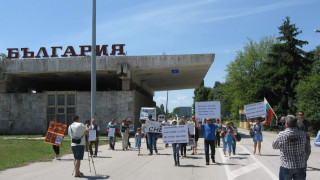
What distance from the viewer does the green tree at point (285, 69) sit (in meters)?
41.1

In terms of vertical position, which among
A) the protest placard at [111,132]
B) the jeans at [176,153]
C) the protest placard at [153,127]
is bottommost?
the jeans at [176,153]

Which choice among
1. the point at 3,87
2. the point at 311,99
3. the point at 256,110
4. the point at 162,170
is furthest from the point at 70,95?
the point at 162,170

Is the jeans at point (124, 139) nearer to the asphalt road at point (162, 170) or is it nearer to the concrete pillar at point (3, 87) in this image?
the asphalt road at point (162, 170)

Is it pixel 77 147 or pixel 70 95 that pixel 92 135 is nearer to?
pixel 77 147

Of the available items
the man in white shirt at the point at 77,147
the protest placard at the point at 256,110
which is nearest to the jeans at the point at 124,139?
the protest placard at the point at 256,110

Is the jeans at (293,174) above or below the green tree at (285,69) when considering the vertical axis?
below

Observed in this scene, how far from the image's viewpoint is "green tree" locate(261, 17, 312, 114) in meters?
41.1

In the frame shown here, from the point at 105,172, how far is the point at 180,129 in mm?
3314

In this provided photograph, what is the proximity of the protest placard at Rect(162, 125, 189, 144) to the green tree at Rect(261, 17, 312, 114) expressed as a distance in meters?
31.3

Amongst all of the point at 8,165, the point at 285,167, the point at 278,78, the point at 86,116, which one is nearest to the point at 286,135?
the point at 285,167

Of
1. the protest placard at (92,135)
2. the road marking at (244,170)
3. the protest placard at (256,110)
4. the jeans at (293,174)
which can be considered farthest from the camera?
the protest placard at (92,135)

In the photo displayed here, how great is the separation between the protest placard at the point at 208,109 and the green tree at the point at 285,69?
97.3 ft

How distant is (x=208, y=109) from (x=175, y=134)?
2108 mm

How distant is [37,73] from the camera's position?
1320 inches
